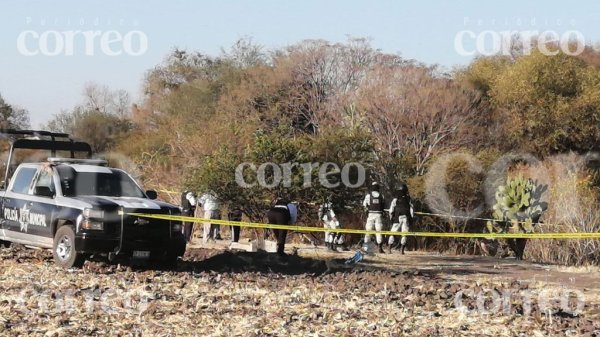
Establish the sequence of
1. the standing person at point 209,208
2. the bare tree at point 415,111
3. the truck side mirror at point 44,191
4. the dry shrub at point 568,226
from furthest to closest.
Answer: the bare tree at point 415,111, the standing person at point 209,208, the dry shrub at point 568,226, the truck side mirror at point 44,191

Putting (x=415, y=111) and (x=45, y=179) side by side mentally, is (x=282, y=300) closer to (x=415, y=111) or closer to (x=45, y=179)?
(x=45, y=179)

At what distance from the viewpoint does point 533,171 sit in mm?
28781

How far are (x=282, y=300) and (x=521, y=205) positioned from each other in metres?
12.2

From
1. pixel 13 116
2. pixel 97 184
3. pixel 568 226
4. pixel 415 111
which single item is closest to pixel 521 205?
pixel 568 226

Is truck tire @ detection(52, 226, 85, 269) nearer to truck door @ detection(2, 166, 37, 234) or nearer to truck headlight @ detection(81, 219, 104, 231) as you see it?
truck headlight @ detection(81, 219, 104, 231)

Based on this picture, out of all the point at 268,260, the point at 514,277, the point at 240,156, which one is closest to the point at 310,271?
the point at 268,260

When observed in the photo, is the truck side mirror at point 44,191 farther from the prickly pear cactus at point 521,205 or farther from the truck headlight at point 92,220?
the prickly pear cactus at point 521,205

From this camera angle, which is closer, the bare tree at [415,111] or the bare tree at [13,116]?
the bare tree at [415,111]

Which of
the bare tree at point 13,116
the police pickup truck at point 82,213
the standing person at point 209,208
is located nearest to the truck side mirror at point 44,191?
the police pickup truck at point 82,213

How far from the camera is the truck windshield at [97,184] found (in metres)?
15.0

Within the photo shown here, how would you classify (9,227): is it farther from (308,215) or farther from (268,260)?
(308,215)

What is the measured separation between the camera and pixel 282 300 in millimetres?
11328

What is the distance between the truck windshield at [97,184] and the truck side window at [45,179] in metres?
0.18

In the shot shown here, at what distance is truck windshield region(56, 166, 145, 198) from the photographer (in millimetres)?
15030
